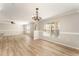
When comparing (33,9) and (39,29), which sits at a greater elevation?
(33,9)

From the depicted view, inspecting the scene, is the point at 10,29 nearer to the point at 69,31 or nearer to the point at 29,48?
the point at 29,48

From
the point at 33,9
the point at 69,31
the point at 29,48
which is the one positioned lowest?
the point at 29,48

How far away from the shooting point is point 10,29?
1.94 m

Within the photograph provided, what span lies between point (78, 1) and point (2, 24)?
130 cm

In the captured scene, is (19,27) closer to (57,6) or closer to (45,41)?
(45,41)

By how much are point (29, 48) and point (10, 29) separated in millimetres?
440

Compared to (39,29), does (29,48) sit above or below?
below

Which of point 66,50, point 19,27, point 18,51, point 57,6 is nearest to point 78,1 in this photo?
point 57,6

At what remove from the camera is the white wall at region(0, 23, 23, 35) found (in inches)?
76.4

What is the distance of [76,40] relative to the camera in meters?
1.94

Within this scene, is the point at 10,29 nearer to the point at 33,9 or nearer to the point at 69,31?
the point at 33,9

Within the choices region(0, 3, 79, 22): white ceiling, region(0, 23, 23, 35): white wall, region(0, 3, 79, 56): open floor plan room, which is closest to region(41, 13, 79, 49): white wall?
region(0, 3, 79, 56): open floor plan room

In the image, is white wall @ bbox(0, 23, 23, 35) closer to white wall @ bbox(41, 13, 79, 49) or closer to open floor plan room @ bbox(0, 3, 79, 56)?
open floor plan room @ bbox(0, 3, 79, 56)

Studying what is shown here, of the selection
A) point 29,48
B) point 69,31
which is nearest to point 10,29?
point 29,48
